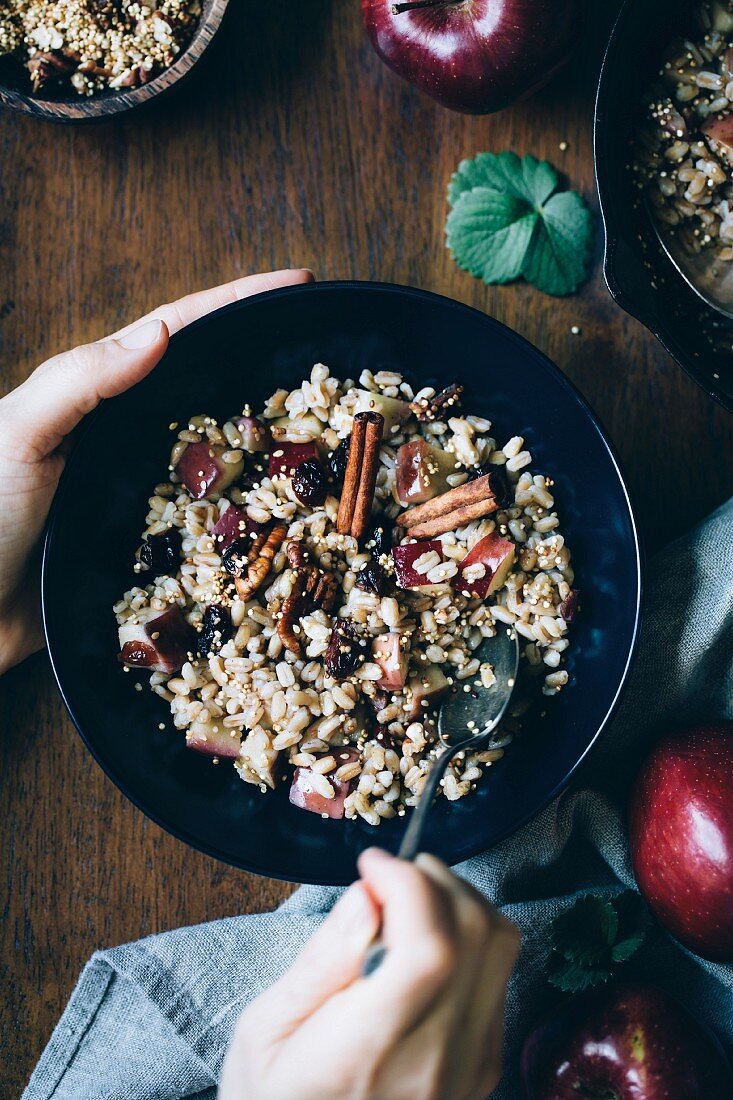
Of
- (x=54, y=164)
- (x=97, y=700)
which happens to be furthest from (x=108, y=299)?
(x=97, y=700)

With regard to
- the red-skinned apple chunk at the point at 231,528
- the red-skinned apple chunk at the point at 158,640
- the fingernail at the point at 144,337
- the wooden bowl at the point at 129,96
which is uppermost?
the wooden bowl at the point at 129,96

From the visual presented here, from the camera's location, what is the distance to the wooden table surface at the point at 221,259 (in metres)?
1.26

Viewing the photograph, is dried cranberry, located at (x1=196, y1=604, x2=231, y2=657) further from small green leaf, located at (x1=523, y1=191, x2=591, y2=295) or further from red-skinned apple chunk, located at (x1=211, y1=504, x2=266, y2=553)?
small green leaf, located at (x1=523, y1=191, x2=591, y2=295)

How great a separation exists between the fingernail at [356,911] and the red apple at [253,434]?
586 millimetres

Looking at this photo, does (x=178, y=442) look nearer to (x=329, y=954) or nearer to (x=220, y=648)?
(x=220, y=648)

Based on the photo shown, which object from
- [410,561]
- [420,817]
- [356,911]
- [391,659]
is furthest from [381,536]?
[356,911]

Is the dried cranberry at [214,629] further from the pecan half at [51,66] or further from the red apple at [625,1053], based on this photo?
the pecan half at [51,66]

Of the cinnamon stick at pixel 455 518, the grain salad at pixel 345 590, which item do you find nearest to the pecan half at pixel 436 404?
the grain salad at pixel 345 590

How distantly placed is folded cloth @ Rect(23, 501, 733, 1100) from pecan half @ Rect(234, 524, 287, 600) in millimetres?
419

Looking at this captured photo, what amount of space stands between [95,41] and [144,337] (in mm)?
476

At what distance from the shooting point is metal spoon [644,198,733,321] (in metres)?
1.16

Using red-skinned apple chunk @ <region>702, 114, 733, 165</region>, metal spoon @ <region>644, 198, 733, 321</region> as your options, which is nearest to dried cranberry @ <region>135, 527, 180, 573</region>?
metal spoon @ <region>644, 198, 733, 321</region>

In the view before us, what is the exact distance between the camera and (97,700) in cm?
109

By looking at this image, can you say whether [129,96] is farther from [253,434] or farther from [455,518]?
[455,518]
